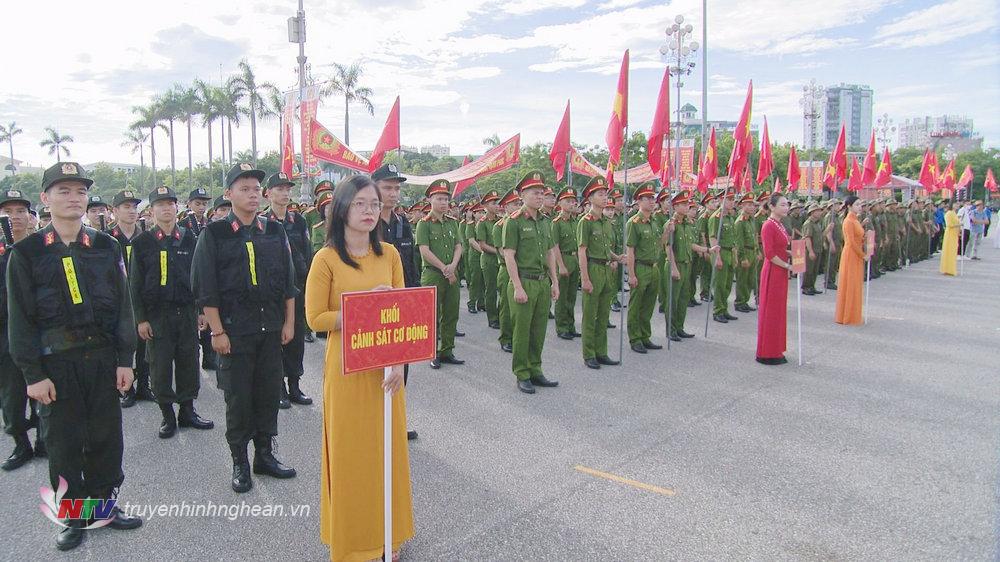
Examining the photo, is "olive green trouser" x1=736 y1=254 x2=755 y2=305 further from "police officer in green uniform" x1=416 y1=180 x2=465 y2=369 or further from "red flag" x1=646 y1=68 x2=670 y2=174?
"police officer in green uniform" x1=416 y1=180 x2=465 y2=369

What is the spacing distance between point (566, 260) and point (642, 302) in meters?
1.22

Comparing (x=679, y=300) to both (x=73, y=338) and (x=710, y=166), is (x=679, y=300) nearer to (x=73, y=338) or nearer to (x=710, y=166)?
(x=710, y=166)

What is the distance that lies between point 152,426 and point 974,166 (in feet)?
226

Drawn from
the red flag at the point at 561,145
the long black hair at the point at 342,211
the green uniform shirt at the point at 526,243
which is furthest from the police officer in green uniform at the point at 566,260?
the long black hair at the point at 342,211

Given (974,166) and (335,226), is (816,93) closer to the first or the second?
(974,166)

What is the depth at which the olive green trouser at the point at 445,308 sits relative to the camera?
7203 mm

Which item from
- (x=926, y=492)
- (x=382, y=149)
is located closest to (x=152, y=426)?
(x=926, y=492)

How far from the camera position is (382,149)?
1153cm

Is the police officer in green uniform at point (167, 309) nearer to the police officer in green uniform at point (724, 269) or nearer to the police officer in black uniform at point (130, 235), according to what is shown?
the police officer in black uniform at point (130, 235)

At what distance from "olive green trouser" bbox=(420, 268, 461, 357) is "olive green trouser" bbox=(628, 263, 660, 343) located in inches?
89.3

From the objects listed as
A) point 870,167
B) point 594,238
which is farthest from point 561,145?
point 870,167

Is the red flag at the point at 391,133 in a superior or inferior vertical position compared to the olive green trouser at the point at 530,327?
superior

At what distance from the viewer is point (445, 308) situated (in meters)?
7.34

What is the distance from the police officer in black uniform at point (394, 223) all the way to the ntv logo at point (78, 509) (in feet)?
6.57
